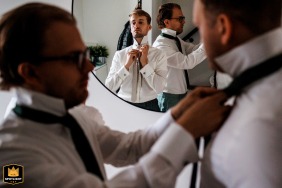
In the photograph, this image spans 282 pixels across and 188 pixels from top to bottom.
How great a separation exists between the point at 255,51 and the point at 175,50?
0.67 metres

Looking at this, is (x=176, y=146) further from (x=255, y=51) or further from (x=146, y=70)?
(x=146, y=70)

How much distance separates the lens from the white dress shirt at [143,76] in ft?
4.33

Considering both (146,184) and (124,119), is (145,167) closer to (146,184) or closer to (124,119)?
(146,184)

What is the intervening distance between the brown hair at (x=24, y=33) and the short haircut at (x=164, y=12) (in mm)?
629

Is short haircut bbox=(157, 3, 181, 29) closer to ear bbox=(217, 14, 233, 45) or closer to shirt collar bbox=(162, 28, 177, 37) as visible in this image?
shirt collar bbox=(162, 28, 177, 37)

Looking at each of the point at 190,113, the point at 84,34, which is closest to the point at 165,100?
the point at 84,34

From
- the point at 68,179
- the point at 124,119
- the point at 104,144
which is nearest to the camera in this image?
the point at 68,179

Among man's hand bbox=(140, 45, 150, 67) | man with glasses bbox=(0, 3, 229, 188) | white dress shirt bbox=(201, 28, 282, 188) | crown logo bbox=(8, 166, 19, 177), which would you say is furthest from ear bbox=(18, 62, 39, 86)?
man's hand bbox=(140, 45, 150, 67)

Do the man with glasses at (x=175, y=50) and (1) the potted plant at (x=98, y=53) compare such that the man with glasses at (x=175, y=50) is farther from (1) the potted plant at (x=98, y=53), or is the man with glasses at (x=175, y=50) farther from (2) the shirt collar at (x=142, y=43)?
(1) the potted plant at (x=98, y=53)

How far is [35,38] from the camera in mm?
671

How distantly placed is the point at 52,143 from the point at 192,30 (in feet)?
2.55

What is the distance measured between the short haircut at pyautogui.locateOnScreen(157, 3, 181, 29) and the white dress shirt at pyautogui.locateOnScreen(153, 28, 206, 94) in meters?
Answer: 0.04

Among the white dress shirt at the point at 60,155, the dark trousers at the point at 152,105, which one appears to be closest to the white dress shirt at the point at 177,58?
the dark trousers at the point at 152,105

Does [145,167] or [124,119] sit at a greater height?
[145,167]
